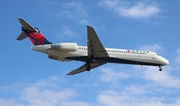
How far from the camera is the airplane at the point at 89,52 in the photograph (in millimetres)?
45844

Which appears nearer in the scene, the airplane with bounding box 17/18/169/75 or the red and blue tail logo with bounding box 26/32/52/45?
the airplane with bounding box 17/18/169/75

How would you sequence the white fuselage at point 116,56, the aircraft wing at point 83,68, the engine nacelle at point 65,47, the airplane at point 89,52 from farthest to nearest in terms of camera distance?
the aircraft wing at point 83,68, the white fuselage at point 116,56, the airplane at point 89,52, the engine nacelle at point 65,47

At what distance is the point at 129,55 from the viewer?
5038cm

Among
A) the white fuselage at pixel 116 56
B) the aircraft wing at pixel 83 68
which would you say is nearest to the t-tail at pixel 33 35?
the white fuselage at pixel 116 56

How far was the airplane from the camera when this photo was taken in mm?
45844

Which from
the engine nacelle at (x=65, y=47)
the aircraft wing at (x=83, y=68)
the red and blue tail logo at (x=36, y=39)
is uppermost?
the red and blue tail logo at (x=36, y=39)

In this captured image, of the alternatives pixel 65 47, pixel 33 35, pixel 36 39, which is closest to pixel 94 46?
pixel 65 47

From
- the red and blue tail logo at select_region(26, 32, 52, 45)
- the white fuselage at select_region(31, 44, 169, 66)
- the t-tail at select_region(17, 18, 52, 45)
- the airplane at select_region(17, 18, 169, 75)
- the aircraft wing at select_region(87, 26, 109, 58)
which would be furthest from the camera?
the red and blue tail logo at select_region(26, 32, 52, 45)

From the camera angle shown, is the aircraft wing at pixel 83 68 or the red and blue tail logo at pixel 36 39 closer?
the red and blue tail logo at pixel 36 39

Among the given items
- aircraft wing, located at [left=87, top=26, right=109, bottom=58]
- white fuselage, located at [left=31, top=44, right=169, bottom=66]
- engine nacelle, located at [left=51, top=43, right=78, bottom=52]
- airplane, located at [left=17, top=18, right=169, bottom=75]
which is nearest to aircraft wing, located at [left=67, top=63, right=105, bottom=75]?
airplane, located at [left=17, top=18, right=169, bottom=75]

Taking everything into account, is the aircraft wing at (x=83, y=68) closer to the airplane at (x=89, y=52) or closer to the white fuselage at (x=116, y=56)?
the airplane at (x=89, y=52)

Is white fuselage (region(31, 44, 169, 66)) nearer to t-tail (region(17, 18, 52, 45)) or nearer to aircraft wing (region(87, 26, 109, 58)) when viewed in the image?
aircraft wing (region(87, 26, 109, 58))

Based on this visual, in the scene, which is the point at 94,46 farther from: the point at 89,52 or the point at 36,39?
the point at 36,39

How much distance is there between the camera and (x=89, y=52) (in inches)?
1845
